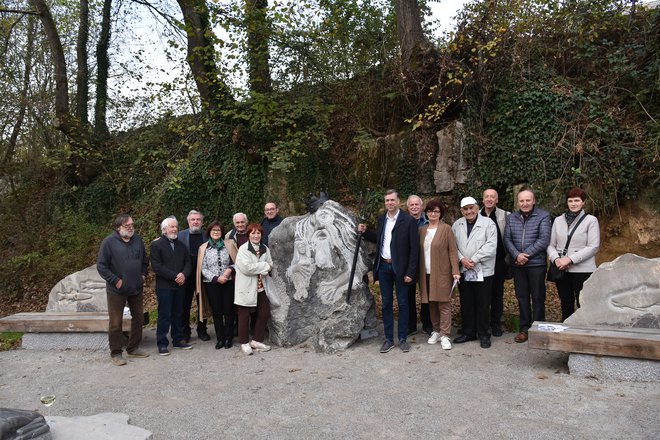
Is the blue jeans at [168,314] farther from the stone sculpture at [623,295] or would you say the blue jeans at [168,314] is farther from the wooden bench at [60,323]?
the stone sculpture at [623,295]

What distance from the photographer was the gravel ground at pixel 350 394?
11.3 ft

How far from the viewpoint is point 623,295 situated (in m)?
4.47

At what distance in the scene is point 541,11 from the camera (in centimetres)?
849

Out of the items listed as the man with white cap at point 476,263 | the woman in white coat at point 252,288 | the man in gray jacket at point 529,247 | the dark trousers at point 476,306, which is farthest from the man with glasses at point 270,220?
the man in gray jacket at point 529,247

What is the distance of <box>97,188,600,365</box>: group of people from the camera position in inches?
201

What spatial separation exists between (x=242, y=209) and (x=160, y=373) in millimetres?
5791

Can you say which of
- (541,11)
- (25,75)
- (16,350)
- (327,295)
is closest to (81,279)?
(16,350)

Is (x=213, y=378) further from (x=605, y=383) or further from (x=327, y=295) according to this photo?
(x=605, y=383)

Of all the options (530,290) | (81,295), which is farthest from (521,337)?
(81,295)

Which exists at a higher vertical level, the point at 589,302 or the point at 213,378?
the point at 589,302

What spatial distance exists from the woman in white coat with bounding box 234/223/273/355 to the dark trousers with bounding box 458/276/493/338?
2.26 meters

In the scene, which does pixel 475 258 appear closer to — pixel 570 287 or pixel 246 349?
pixel 570 287

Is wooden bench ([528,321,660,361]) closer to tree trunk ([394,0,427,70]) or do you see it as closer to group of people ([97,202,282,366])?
group of people ([97,202,282,366])

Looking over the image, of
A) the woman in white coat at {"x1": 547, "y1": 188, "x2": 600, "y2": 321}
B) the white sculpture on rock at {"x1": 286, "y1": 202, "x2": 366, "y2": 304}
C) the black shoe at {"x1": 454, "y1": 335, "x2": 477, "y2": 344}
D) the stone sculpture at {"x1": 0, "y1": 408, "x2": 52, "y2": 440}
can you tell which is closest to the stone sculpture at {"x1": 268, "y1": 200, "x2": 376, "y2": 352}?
the white sculpture on rock at {"x1": 286, "y1": 202, "x2": 366, "y2": 304}
